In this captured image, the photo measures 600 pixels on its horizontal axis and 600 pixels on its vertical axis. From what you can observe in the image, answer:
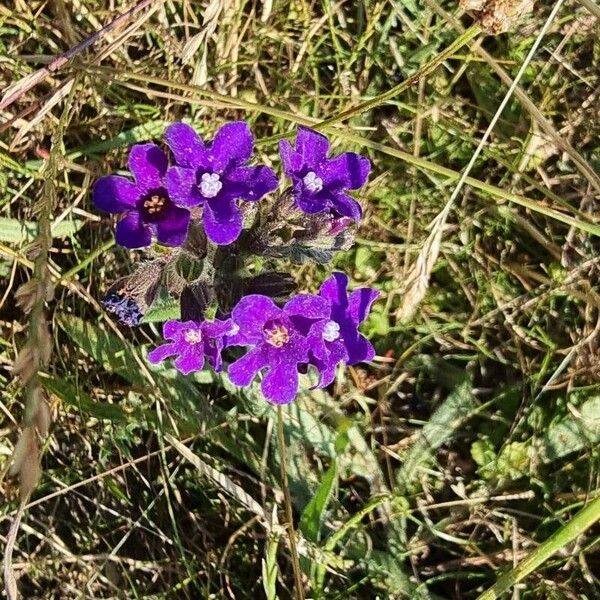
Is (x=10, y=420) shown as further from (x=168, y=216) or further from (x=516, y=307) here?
(x=516, y=307)

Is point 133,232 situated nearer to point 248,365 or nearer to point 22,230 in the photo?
point 248,365

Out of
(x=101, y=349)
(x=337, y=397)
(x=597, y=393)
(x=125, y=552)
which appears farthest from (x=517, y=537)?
(x=101, y=349)

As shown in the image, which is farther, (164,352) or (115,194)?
(164,352)

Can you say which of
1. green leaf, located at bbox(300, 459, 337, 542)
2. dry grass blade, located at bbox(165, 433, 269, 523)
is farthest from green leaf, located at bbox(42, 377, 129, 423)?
green leaf, located at bbox(300, 459, 337, 542)

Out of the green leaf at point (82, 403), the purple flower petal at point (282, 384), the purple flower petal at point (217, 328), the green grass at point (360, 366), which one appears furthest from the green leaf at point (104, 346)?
the purple flower petal at point (282, 384)

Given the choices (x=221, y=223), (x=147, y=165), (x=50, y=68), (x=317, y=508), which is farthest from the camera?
(x=317, y=508)

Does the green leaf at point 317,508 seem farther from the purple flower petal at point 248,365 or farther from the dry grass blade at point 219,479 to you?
the purple flower petal at point 248,365

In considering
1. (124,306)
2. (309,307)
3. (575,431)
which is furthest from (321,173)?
(575,431)
